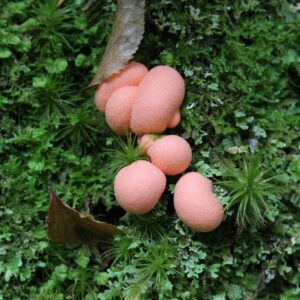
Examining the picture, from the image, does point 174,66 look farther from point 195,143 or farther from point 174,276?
point 174,276

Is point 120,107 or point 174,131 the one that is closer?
point 120,107

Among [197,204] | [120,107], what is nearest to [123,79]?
[120,107]

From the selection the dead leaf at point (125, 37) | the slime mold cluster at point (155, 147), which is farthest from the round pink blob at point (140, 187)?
the dead leaf at point (125, 37)

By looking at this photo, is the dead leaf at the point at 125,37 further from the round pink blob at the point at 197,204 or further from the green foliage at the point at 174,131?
the round pink blob at the point at 197,204

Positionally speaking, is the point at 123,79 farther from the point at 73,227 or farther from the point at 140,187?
the point at 73,227

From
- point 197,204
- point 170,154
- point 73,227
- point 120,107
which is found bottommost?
point 73,227

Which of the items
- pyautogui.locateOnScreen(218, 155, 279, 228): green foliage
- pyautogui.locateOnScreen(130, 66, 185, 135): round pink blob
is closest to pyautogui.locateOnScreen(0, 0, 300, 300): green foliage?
pyautogui.locateOnScreen(218, 155, 279, 228): green foliage
